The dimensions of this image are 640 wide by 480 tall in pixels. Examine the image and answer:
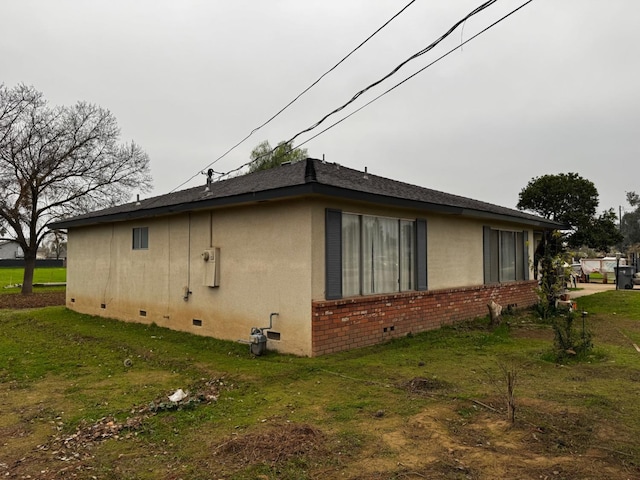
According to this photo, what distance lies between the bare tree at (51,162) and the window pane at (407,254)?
57.5 ft

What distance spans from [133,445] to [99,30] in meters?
9.24

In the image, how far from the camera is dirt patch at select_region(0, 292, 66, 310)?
1645 cm

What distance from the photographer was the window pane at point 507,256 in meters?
12.8

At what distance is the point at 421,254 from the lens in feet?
31.0

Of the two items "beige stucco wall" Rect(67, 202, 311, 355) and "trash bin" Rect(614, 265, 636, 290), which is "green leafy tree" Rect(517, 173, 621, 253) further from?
"beige stucco wall" Rect(67, 202, 311, 355)

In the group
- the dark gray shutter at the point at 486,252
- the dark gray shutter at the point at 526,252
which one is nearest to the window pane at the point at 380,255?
the dark gray shutter at the point at 486,252

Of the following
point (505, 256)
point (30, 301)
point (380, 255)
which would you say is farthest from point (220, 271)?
point (30, 301)

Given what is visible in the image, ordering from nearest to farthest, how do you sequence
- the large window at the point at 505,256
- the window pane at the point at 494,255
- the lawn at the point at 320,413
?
the lawn at the point at 320,413 → the large window at the point at 505,256 → the window pane at the point at 494,255

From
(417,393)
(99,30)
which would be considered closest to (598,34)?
(417,393)

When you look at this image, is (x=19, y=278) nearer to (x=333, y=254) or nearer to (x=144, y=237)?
(x=144, y=237)

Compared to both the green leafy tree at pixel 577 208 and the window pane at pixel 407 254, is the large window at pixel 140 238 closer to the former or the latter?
the window pane at pixel 407 254

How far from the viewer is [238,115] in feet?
45.6

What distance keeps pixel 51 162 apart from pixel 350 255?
19.1 meters

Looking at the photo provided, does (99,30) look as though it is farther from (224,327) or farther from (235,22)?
(224,327)
